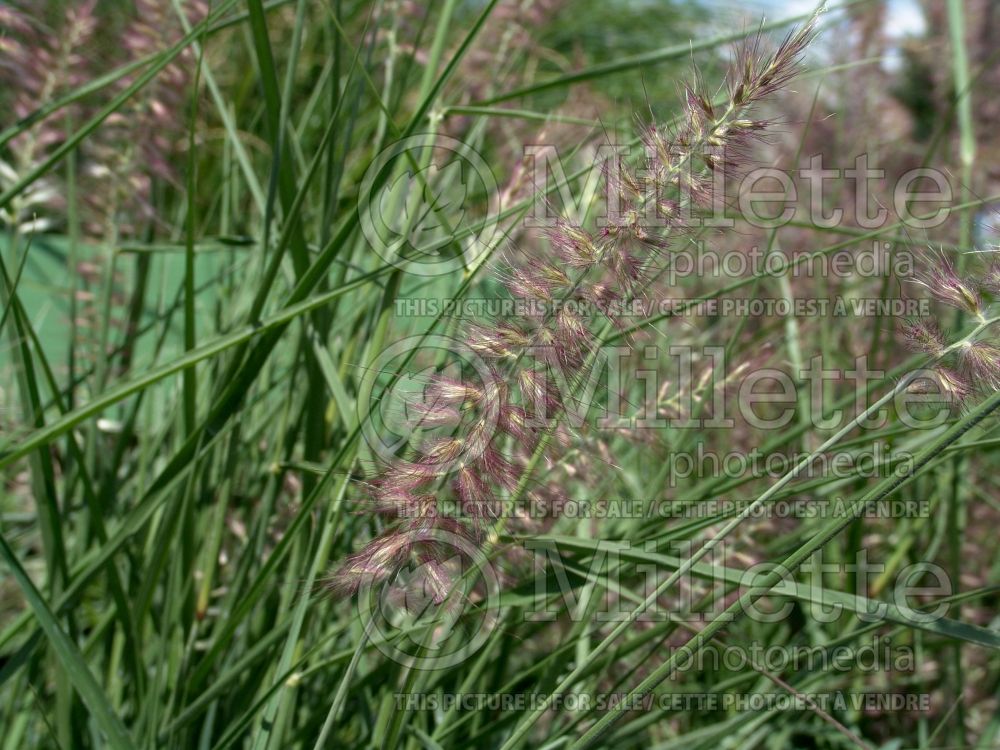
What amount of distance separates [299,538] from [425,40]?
1956 mm

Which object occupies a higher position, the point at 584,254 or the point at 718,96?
the point at 718,96

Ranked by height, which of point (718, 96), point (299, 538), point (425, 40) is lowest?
point (299, 538)

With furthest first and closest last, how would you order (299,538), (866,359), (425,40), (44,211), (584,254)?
(425,40) < (44,211) < (866,359) < (299,538) < (584,254)

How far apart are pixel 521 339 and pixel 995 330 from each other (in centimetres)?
36

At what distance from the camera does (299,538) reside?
0.92m

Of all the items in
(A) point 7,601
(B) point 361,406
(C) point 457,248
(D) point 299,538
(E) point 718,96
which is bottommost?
(A) point 7,601

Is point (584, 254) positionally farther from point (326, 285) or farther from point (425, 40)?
point (425, 40)

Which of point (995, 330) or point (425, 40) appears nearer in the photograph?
point (995, 330)

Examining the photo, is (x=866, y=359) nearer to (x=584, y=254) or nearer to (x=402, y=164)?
(x=402, y=164)

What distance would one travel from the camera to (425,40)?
257 centimetres

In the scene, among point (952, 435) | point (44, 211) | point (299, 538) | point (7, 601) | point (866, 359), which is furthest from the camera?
point (44, 211)

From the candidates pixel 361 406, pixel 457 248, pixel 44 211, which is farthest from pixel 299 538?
pixel 44 211

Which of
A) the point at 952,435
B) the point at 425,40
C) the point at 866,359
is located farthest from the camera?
the point at 425,40

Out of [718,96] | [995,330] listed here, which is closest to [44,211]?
[718,96]
